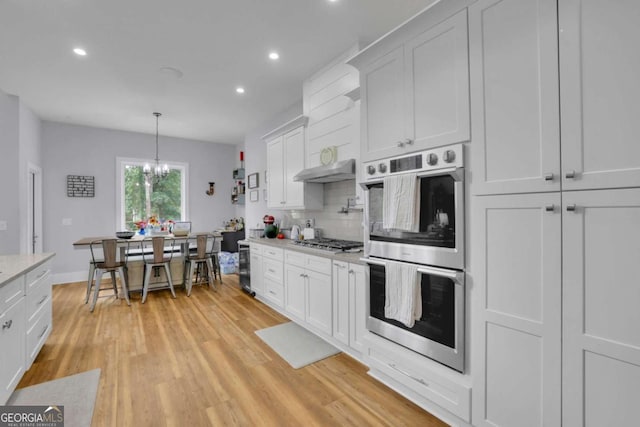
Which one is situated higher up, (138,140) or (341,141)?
(138,140)

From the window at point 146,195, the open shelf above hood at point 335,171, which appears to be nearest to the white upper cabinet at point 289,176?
the open shelf above hood at point 335,171

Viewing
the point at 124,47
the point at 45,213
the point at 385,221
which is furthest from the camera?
the point at 45,213

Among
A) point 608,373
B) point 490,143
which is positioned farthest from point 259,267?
point 608,373

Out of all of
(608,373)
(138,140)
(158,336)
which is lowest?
(158,336)

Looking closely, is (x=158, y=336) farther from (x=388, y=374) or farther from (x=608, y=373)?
(x=608, y=373)

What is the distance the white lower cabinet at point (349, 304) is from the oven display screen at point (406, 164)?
32.7 inches

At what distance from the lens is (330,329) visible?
282 cm

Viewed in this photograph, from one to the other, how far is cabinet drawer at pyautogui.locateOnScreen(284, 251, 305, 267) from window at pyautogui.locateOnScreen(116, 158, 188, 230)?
12.7ft

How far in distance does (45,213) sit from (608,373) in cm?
728

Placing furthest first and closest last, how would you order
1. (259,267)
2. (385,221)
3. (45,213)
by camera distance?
(45,213) < (259,267) < (385,221)

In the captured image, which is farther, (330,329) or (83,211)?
(83,211)

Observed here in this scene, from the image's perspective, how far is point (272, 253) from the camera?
386cm

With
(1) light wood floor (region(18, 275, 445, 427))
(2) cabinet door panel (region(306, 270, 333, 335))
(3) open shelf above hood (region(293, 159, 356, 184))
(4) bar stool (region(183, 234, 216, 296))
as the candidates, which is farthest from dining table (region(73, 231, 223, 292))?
(2) cabinet door panel (region(306, 270, 333, 335))

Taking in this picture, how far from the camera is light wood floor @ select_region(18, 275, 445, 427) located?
6.28ft
